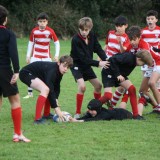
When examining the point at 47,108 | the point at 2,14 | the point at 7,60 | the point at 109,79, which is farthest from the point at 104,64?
the point at 2,14

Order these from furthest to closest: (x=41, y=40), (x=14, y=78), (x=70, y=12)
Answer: (x=70, y=12), (x=41, y=40), (x=14, y=78)

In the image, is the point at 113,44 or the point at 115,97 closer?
the point at 115,97

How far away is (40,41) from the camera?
11969 millimetres

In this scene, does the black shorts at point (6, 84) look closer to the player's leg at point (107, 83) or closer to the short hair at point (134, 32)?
the player's leg at point (107, 83)

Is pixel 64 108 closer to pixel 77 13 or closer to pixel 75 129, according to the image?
pixel 75 129

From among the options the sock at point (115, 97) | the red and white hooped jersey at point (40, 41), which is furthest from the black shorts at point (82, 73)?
the red and white hooped jersey at point (40, 41)

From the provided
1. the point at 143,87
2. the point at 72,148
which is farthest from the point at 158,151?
the point at 143,87

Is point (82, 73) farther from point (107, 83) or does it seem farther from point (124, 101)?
point (124, 101)

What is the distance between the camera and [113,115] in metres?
8.77

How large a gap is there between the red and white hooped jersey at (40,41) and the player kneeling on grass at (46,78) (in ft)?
10.1

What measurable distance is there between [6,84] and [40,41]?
17.2 feet

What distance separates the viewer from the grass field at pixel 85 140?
6.25 meters

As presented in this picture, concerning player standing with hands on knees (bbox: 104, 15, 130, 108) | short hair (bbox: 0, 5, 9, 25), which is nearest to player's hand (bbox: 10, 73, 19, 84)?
short hair (bbox: 0, 5, 9, 25)

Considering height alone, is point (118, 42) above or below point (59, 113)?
above
